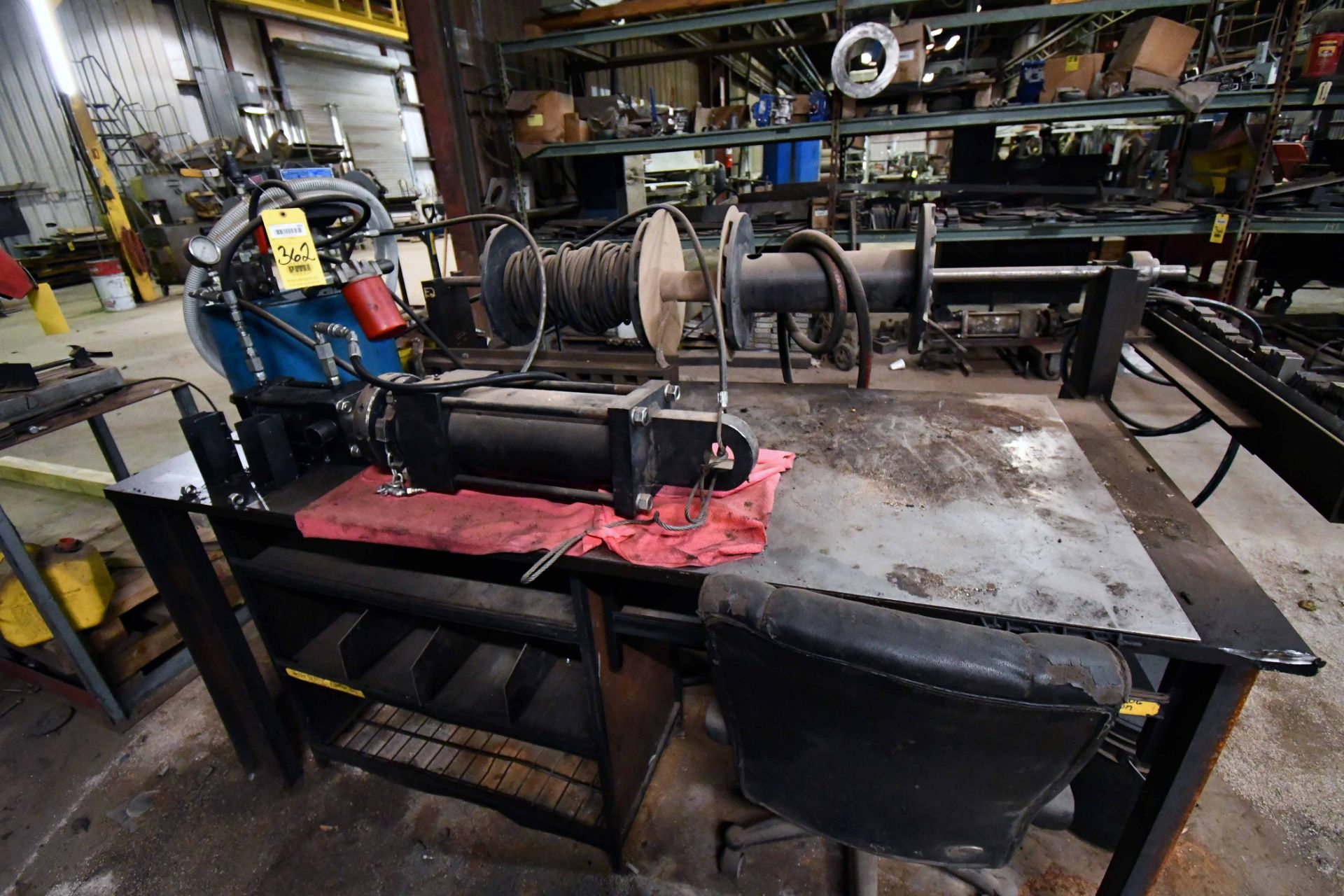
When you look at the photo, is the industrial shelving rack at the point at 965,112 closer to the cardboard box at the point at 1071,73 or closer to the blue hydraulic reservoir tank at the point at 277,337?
the cardboard box at the point at 1071,73

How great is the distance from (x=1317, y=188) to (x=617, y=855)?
411 cm

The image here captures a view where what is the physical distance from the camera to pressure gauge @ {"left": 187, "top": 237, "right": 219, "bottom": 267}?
46.8 inches

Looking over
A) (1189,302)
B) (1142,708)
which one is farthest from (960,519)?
(1189,302)

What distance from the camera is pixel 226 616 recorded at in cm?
125

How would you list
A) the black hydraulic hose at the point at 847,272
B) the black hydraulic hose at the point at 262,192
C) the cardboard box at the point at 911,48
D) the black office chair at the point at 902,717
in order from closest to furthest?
the black office chair at the point at 902,717 < the black hydraulic hose at the point at 847,272 < the black hydraulic hose at the point at 262,192 < the cardboard box at the point at 911,48

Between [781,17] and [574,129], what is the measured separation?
112cm

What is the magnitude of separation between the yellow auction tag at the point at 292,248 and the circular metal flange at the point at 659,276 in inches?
26.4

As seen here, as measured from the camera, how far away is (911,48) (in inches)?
114

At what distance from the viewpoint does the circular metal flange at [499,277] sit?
48.0 inches

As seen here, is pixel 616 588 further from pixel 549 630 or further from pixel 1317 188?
pixel 1317 188

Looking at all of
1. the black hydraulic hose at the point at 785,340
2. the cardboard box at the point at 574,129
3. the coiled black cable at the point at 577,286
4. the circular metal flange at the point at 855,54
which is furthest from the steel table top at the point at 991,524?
the cardboard box at the point at 574,129

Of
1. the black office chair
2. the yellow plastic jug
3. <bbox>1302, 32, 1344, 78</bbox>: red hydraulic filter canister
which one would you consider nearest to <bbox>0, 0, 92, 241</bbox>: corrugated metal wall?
the yellow plastic jug

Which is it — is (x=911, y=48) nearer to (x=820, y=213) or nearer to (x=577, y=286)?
(x=820, y=213)

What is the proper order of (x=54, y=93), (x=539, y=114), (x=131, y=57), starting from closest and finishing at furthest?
(x=539, y=114), (x=131, y=57), (x=54, y=93)
